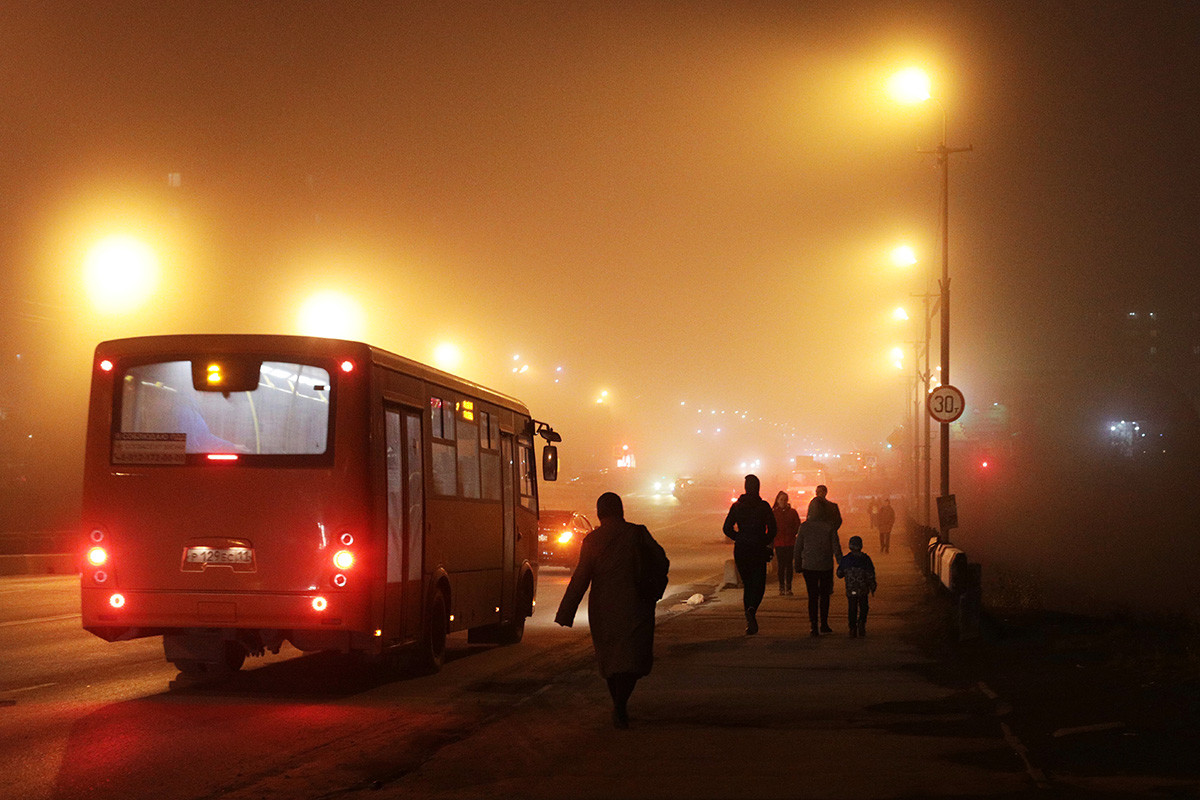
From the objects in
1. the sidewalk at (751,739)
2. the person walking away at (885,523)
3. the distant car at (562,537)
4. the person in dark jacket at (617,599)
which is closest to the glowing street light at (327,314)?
the distant car at (562,537)

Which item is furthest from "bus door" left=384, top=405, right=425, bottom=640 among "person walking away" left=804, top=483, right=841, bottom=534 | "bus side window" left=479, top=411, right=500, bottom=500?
"person walking away" left=804, top=483, right=841, bottom=534

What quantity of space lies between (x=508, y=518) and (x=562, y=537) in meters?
19.2

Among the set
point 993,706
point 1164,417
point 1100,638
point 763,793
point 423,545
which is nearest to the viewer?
point 763,793

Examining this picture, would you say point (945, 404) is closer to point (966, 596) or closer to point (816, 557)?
point (816, 557)

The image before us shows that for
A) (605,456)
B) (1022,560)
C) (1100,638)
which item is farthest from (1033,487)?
(1100,638)

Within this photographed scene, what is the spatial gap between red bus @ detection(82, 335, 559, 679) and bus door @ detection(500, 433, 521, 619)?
4.37 meters

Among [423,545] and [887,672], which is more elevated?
[423,545]

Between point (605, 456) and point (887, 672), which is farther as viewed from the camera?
point (605, 456)

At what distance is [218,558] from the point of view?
40.4ft

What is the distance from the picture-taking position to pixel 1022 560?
44.7 metres

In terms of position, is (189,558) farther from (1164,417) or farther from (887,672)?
(1164,417)

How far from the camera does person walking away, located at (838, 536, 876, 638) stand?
18.1 meters

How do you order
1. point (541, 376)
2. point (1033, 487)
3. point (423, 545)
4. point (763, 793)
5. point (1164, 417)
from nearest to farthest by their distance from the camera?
point (763, 793)
point (423, 545)
point (1033, 487)
point (1164, 417)
point (541, 376)

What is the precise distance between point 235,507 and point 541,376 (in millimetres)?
125597
